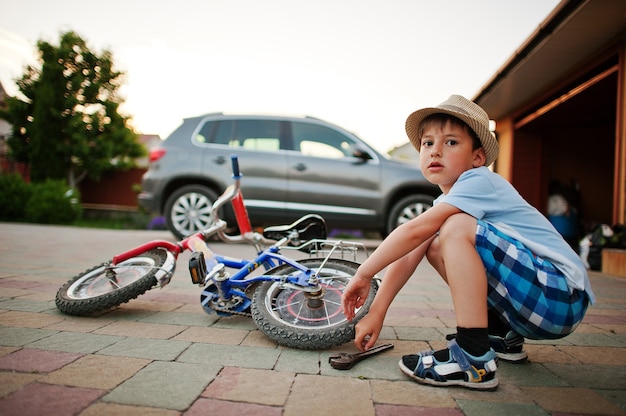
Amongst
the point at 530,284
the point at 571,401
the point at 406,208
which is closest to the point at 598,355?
the point at 571,401

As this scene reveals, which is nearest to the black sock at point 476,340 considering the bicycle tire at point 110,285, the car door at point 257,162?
the bicycle tire at point 110,285

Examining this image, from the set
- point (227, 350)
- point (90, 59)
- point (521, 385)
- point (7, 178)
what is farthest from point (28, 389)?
point (90, 59)

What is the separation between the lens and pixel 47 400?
4.09 feet

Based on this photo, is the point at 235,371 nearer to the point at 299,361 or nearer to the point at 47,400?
the point at 299,361

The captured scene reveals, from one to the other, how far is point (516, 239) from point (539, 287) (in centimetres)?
19

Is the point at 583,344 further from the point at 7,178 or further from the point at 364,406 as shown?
the point at 7,178

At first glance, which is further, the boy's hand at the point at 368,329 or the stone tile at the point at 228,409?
the boy's hand at the point at 368,329

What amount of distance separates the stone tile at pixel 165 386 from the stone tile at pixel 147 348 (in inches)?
3.9

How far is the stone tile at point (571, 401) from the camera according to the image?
4.30ft

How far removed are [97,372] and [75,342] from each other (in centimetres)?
43

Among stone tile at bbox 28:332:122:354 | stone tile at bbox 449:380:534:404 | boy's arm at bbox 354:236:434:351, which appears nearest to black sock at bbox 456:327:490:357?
stone tile at bbox 449:380:534:404

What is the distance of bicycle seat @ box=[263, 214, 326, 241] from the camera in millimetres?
2359

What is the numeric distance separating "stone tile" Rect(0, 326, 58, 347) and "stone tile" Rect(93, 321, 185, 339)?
0.22 metres

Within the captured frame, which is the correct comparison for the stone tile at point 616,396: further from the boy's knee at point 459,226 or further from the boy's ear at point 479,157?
the boy's ear at point 479,157
